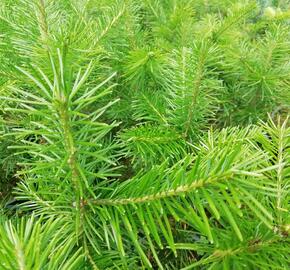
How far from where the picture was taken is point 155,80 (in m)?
0.62

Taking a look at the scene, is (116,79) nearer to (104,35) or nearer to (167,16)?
(104,35)

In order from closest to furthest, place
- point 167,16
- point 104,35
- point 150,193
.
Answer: point 150,193 → point 104,35 → point 167,16

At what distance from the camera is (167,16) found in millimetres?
857

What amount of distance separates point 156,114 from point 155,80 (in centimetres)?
10

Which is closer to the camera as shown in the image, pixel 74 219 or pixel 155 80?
pixel 74 219

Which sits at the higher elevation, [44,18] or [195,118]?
[44,18]

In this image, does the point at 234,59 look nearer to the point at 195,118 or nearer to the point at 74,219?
the point at 195,118

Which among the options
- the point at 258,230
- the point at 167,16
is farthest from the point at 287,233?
the point at 167,16

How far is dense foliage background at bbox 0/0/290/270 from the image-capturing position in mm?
310

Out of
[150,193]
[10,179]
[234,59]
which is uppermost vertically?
[234,59]

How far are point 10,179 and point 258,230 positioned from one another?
47 centimetres

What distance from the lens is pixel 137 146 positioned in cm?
47

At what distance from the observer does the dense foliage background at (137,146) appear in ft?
1.02

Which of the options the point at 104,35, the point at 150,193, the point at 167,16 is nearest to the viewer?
the point at 150,193
